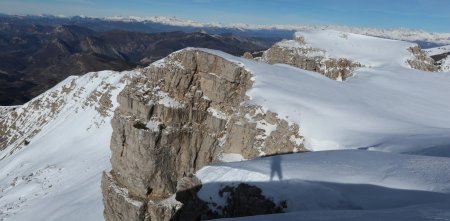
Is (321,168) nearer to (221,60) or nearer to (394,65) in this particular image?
(221,60)

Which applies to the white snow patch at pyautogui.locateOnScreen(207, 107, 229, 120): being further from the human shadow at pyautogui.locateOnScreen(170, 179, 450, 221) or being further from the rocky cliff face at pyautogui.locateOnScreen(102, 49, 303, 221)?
the human shadow at pyautogui.locateOnScreen(170, 179, 450, 221)

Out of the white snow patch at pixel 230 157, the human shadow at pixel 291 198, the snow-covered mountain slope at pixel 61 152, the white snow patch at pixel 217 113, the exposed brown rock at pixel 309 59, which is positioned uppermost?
the exposed brown rock at pixel 309 59

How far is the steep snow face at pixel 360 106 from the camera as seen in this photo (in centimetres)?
3058

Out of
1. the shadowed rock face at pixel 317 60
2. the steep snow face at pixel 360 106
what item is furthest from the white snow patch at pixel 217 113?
the shadowed rock face at pixel 317 60

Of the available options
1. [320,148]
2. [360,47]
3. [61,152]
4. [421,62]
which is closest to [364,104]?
[320,148]

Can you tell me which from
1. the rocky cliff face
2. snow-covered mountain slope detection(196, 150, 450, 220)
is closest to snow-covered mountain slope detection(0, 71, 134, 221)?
the rocky cliff face

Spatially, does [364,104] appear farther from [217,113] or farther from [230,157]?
[217,113]

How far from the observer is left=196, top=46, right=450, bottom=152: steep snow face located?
100 feet

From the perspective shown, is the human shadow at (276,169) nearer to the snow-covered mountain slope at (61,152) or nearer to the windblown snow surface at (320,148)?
the windblown snow surface at (320,148)

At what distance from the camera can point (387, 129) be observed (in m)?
33.1

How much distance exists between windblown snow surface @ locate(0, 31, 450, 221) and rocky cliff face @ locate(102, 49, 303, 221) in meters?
2.35

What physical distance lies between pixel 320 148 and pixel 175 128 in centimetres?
1557

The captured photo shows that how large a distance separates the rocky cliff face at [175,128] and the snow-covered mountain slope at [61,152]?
9.28 m

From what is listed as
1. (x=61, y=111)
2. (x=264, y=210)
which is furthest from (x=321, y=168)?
(x=61, y=111)
